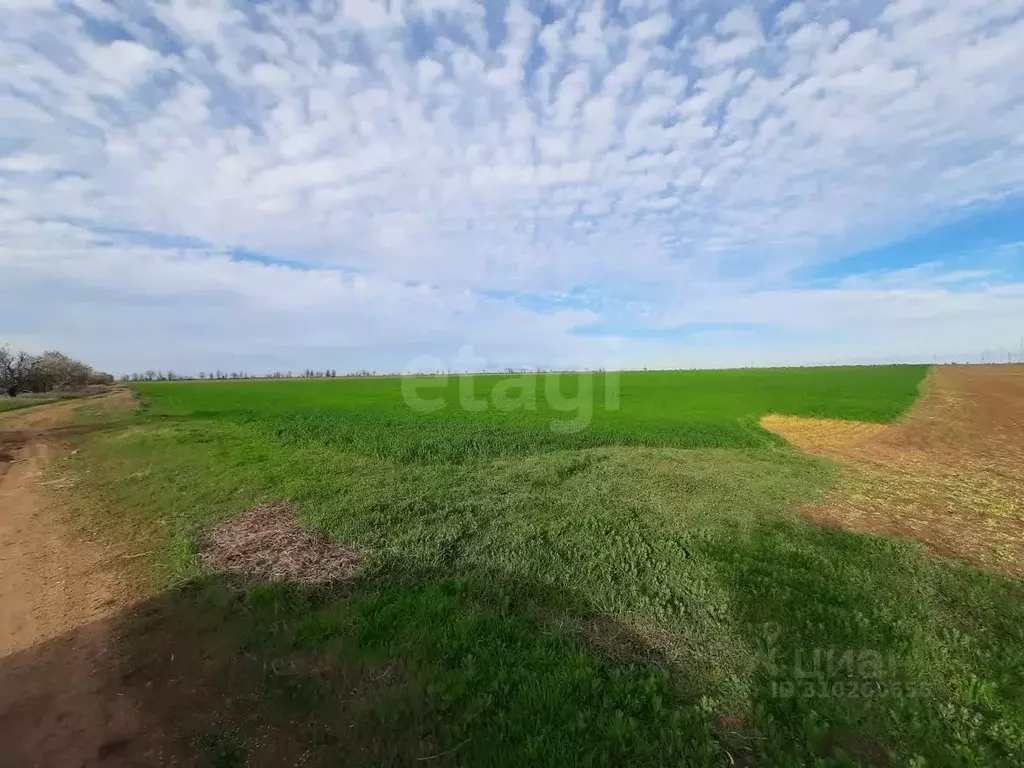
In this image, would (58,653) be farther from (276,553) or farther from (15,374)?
(15,374)

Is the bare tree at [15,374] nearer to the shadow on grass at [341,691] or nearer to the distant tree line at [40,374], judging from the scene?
the distant tree line at [40,374]

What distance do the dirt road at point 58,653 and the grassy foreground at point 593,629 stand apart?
0.57 m

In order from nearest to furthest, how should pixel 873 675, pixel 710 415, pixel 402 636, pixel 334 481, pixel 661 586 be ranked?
pixel 873 675
pixel 402 636
pixel 661 586
pixel 334 481
pixel 710 415

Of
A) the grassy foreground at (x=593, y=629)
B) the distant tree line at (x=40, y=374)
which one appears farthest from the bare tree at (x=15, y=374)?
the grassy foreground at (x=593, y=629)

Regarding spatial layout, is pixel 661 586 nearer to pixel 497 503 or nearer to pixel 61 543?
pixel 497 503

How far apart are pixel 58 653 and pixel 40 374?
65481mm

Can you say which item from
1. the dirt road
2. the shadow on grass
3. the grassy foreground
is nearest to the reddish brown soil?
the grassy foreground

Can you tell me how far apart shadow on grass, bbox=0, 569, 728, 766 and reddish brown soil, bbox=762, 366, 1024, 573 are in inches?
276

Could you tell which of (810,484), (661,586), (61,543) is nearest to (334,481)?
(61,543)

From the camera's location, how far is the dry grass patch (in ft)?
22.0

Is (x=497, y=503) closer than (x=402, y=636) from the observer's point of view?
No

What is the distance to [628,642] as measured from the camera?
5414 mm

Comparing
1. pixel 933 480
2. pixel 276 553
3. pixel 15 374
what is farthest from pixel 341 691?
pixel 15 374

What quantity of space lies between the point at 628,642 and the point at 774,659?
55.4 inches
